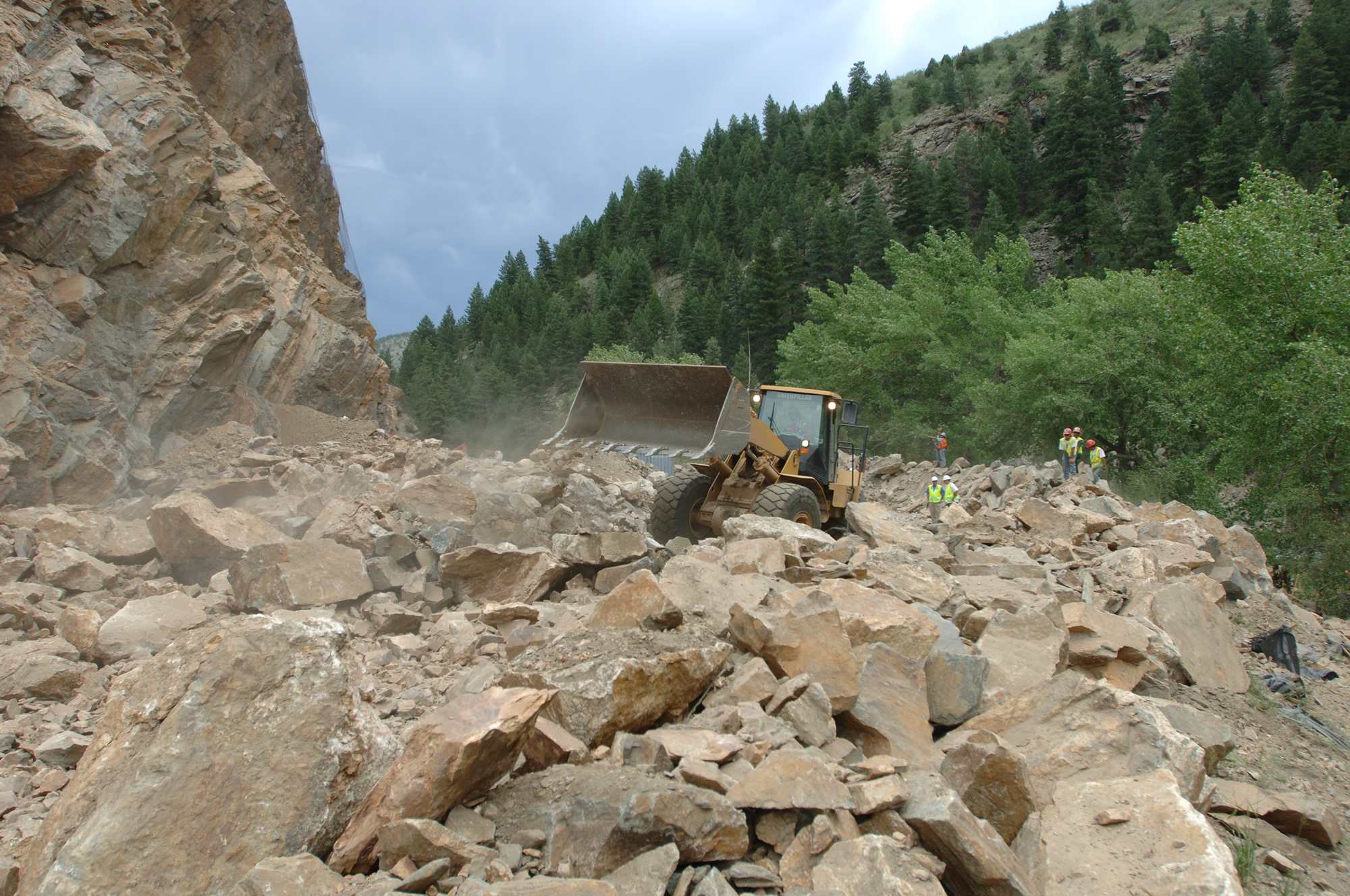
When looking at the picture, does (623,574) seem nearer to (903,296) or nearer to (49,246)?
(49,246)

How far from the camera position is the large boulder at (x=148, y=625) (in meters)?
4.43

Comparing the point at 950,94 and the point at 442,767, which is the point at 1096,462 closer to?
the point at 442,767

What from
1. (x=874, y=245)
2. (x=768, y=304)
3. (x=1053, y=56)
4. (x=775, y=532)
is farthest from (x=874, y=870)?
(x=1053, y=56)

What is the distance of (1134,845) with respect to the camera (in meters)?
2.62

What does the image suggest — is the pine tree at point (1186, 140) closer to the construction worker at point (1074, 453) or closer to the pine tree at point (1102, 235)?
the pine tree at point (1102, 235)

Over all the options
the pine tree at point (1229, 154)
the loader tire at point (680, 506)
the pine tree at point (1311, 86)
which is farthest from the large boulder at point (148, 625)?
the pine tree at point (1311, 86)

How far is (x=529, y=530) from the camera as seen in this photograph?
7.69 meters

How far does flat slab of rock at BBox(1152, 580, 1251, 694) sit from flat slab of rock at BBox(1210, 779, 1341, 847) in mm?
1531

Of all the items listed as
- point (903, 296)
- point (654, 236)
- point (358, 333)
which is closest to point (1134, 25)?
point (654, 236)

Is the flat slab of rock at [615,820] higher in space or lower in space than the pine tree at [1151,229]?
lower

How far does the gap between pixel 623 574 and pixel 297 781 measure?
12.2ft

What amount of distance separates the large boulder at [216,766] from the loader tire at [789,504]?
557cm

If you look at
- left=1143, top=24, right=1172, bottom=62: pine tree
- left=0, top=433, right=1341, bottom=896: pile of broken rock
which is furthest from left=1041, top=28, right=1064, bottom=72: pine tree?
left=0, top=433, right=1341, bottom=896: pile of broken rock

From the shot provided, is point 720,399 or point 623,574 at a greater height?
point 720,399
